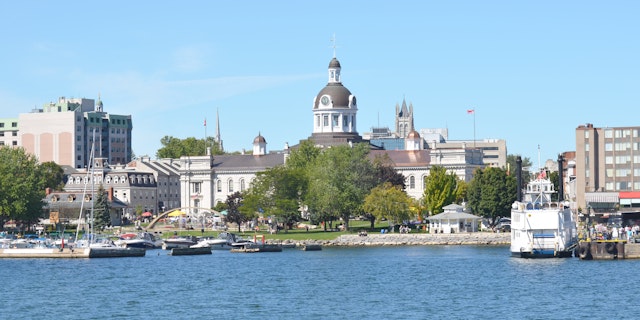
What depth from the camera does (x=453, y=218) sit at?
141125mm

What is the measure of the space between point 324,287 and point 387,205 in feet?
202

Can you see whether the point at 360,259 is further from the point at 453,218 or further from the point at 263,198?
the point at 263,198

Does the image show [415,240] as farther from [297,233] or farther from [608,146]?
[608,146]

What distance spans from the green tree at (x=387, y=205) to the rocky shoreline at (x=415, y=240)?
289 inches

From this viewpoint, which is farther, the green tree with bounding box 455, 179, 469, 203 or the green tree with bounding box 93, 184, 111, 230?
the green tree with bounding box 455, 179, 469, 203

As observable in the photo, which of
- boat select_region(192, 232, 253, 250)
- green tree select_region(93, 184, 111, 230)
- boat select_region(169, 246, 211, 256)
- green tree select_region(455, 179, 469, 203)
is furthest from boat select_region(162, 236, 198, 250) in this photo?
Result: green tree select_region(455, 179, 469, 203)

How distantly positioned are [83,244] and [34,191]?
1644 inches

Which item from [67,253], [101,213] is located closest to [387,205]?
[101,213]

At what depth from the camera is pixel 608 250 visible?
4043 inches

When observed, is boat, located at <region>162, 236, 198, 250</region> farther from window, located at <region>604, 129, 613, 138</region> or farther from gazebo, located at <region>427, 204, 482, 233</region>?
window, located at <region>604, 129, 613, 138</region>

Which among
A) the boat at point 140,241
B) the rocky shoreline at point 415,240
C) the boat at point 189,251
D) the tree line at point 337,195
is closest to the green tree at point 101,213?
the tree line at point 337,195

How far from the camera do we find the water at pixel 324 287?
70.0m

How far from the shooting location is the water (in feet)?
230

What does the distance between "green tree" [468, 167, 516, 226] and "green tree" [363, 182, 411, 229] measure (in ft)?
27.3
